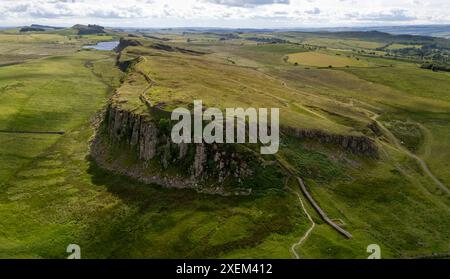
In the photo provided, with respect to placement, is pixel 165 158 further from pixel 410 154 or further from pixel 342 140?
pixel 410 154

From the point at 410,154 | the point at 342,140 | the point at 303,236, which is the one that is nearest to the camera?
the point at 303,236

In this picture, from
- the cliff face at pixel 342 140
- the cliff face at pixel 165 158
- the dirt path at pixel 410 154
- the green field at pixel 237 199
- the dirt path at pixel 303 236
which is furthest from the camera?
the cliff face at pixel 342 140

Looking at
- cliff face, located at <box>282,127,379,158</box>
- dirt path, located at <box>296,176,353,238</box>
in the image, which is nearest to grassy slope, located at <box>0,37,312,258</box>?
dirt path, located at <box>296,176,353,238</box>

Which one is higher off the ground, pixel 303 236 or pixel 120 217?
pixel 303 236

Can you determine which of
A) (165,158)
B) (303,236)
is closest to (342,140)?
(303,236)

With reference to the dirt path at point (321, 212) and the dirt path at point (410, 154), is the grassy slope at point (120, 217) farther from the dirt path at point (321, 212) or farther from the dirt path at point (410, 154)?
the dirt path at point (410, 154)

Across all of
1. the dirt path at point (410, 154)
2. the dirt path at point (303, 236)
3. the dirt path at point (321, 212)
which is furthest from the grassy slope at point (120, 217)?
the dirt path at point (410, 154)
